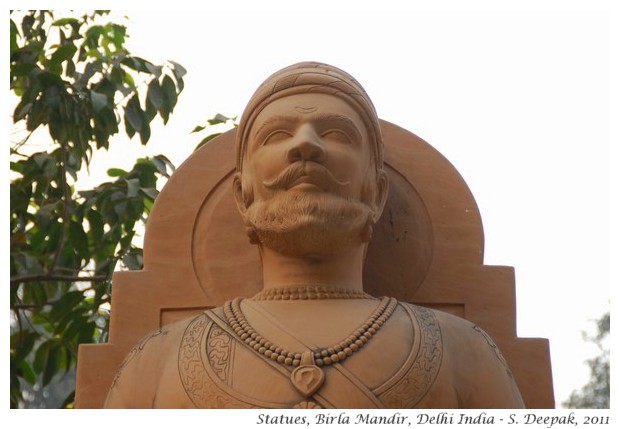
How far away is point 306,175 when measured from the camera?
534 centimetres

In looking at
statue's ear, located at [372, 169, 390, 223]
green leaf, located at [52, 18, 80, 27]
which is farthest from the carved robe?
green leaf, located at [52, 18, 80, 27]

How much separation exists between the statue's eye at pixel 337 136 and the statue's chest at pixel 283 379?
89 centimetres

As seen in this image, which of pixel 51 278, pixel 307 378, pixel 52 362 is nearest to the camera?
pixel 307 378

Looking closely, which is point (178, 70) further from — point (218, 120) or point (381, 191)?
point (381, 191)

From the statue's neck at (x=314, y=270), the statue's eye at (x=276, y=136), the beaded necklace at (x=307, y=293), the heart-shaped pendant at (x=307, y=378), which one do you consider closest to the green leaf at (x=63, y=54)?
the statue's eye at (x=276, y=136)

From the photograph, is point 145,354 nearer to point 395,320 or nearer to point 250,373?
point 250,373

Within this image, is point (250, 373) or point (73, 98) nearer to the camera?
point (250, 373)

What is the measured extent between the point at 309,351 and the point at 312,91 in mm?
1223

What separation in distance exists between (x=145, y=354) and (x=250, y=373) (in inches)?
23.4

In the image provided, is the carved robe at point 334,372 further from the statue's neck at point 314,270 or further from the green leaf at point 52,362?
the green leaf at point 52,362

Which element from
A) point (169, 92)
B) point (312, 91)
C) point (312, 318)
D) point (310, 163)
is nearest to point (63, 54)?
point (169, 92)

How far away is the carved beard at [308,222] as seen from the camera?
5.32m

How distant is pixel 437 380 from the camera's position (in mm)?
5082
